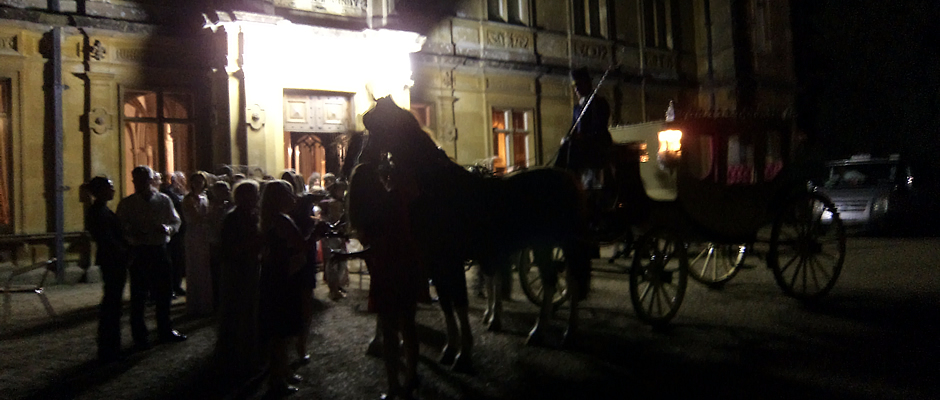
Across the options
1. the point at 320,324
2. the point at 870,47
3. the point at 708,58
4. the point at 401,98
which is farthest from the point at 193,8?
the point at 870,47

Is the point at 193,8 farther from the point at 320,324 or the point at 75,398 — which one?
the point at 75,398

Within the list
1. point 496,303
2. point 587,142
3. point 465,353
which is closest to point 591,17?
point 587,142

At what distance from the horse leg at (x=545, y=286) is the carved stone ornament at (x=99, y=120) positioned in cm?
965

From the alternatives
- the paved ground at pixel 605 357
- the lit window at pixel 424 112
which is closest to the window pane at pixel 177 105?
the lit window at pixel 424 112

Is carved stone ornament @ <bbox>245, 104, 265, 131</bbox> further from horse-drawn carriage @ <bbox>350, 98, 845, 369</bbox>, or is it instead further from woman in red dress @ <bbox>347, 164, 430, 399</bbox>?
woman in red dress @ <bbox>347, 164, 430, 399</bbox>

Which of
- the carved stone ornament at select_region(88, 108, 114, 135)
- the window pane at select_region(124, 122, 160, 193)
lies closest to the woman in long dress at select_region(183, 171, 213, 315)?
the carved stone ornament at select_region(88, 108, 114, 135)

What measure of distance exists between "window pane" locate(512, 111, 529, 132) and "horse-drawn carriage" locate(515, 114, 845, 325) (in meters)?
8.91

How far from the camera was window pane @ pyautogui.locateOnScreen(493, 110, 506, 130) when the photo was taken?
Answer: 16.3 metres

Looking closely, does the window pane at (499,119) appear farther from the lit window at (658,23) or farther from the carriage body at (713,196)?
the carriage body at (713,196)

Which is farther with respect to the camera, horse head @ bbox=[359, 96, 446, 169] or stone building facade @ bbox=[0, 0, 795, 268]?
stone building facade @ bbox=[0, 0, 795, 268]

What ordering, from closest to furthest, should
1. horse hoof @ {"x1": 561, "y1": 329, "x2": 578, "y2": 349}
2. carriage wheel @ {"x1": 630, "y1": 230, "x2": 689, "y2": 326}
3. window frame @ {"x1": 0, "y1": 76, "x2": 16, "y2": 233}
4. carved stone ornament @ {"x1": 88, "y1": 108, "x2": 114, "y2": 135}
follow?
horse hoof @ {"x1": 561, "y1": 329, "x2": 578, "y2": 349} < carriage wheel @ {"x1": 630, "y1": 230, "x2": 689, "y2": 326} < window frame @ {"x1": 0, "y1": 76, "x2": 16, "y2": 233} < carved stone ornament @ {"x1": 88, "y1": 108, "x2": 114, "y2": 135}

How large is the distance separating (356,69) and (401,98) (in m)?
1.12

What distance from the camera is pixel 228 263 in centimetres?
483

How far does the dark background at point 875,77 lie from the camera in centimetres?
2359
